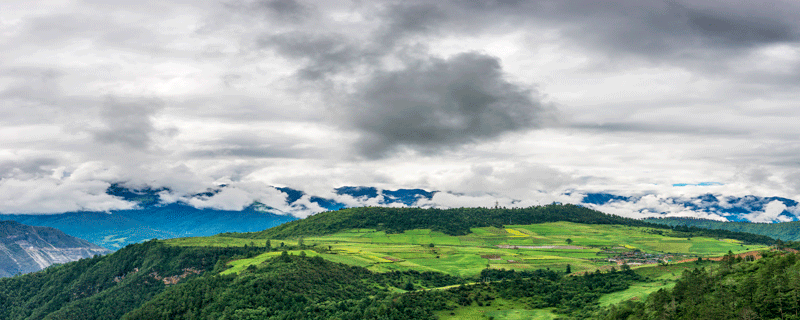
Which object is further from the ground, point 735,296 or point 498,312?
point 735,296

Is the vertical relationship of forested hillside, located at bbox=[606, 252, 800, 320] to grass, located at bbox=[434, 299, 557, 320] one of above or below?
above

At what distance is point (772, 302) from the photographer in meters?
80.7

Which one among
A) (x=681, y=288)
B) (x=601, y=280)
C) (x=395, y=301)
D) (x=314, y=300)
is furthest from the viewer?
(x=314, y=300)

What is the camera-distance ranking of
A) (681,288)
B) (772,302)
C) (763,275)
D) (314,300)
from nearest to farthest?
(772,302), (763,275), (681,288), (314,300)

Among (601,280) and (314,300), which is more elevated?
(601,280)

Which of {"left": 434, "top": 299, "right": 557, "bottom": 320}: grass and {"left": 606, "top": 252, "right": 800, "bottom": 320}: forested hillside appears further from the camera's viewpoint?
{"left": 434, "top": 299, "right": 557, "bottom": 320}: grass

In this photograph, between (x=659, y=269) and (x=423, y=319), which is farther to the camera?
(x=659, y=269)

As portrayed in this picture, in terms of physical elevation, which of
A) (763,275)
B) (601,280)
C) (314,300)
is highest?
(763,275)

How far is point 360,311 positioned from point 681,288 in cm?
9339

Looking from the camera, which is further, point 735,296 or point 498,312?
point 498,312

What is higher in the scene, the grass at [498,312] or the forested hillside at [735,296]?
the forested hillside at [735,296]

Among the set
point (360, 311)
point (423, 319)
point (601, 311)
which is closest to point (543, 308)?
point (601, 311)

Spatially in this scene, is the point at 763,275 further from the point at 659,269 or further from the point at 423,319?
the point at 659,269

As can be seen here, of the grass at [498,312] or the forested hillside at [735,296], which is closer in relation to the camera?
the forested hillside at [735,296]
